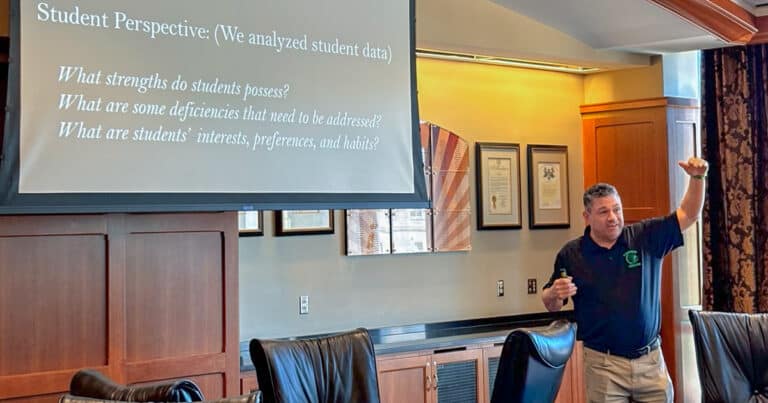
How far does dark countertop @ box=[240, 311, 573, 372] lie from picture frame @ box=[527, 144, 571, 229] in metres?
0.66

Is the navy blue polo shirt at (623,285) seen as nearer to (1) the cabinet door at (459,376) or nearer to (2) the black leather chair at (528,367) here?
(2) the black leather chair at (528,367)

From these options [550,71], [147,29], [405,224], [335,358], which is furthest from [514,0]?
[335,358]

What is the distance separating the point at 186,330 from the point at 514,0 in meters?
2.64

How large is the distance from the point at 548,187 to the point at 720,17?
158 centimetres

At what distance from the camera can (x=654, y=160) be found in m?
5.34

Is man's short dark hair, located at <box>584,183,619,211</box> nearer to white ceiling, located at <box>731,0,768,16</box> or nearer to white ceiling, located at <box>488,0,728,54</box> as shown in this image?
white ceiling, located at <box>488,0,728,54</box>

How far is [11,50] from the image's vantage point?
3.06 m

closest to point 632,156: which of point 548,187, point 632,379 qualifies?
point 548,187

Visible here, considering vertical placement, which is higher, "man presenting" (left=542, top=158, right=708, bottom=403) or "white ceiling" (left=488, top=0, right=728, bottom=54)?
"white ceiling" (left=488, top=0, right=728, bottom=54)

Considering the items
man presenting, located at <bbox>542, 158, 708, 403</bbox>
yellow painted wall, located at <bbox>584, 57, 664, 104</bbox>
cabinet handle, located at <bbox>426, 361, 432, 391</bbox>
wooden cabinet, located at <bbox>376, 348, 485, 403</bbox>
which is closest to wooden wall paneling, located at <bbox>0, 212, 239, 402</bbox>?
wooden cabinet, located at <bbox>376, 348, 485, 403</bbox>

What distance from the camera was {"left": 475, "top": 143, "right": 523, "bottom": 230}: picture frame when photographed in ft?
17.1

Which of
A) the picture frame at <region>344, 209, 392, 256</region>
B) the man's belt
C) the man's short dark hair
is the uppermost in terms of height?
the man's short dark hair

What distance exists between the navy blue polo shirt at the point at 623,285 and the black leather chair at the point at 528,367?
92 centimetres

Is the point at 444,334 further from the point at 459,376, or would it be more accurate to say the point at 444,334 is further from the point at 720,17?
the point at 720,17
